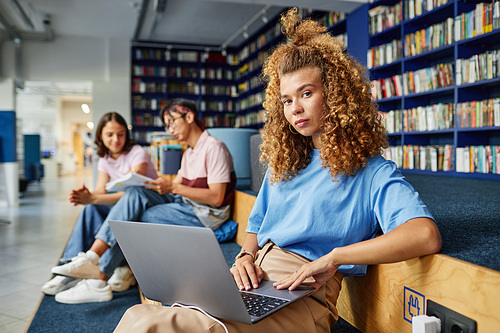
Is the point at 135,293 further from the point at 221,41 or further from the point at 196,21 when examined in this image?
the point at 221,41

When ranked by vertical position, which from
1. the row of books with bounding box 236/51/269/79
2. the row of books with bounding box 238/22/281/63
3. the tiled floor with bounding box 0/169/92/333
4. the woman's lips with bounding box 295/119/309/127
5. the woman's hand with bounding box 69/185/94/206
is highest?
the row of books with bounding box 238/22/281/63

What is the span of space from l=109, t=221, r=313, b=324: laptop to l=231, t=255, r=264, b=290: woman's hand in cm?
2

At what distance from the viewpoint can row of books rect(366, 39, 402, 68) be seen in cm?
429

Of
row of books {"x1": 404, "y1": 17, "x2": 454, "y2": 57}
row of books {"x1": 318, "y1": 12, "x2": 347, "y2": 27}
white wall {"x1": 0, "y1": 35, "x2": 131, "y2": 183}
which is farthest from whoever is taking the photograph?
white wall {"x1": 0, "y1": 35, "x2": 131, "y2": 183}

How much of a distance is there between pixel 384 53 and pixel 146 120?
5.32 metres

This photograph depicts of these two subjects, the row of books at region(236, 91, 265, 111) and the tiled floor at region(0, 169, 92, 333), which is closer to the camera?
the tiled floor at region(0, 169, 92, 333)

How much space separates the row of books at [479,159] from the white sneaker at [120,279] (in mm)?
3003

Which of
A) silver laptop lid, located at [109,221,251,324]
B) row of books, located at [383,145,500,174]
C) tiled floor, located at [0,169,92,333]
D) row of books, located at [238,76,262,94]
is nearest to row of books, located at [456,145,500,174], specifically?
row of books, located at [383,145,500,174]

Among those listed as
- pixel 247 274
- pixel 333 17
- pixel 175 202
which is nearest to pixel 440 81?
pixel 333 17

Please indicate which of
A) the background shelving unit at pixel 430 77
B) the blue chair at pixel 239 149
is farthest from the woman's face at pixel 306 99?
the background shelving unit at pixel 430 77

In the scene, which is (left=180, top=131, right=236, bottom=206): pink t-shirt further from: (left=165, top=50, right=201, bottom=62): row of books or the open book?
(left=165, top=50, right=201, bottom=62): row of books

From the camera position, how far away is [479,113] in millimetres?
3459

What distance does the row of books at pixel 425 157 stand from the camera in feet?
12.5

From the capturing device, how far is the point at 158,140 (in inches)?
169
